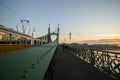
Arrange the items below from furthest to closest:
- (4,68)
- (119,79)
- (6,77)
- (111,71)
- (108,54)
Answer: (108,54) → (111,71) → (119,79) → (4,68) → (6,77)

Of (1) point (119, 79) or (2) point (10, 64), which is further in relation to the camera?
(1) point (119, 79)

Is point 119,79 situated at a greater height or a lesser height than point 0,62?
lesser

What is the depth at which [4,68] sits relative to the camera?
56.3 inches

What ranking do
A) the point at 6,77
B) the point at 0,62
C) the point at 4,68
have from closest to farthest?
the point at 6,77 < the point at 4,68 < the point at 0,62

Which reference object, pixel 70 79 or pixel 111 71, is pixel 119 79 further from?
pixel 70 79

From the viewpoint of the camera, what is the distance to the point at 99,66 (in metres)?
12.6

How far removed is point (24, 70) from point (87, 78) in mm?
7822

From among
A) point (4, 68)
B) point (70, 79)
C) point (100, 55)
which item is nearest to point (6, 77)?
point (4, 68)

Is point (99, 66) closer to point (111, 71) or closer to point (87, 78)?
point (111, 71)

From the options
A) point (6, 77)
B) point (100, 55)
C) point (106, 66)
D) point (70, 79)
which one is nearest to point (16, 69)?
point (6, 77)

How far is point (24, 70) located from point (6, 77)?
29 centimetres

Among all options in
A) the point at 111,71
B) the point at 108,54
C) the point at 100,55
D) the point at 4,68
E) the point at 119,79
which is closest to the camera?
the point at 4,68

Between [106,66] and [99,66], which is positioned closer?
[106,66]

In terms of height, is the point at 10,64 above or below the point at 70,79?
above
